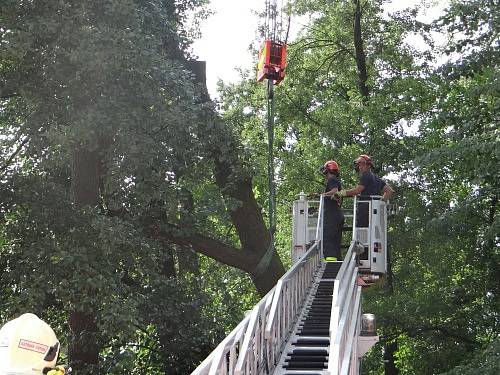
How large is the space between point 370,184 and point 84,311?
5010 mm

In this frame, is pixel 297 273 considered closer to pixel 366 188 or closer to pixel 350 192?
pixel 350 192

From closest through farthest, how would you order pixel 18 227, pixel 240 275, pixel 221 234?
pixel 18 227, pixel 221 234, pixel 240 275

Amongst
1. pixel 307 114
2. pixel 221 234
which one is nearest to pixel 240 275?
pixel 221 234

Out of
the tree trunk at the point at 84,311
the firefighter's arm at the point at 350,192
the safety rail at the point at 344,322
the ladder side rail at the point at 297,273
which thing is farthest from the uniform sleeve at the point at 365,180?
the tree trunk at the point at 84,311

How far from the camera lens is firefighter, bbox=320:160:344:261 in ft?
45.2

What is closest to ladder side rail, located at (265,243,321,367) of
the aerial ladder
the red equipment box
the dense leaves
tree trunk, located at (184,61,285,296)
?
the aerial ladder

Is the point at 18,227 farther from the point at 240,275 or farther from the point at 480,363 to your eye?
the point at 240,275

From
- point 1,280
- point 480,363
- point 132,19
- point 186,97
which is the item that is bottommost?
point 480,363

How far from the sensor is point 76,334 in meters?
15.6

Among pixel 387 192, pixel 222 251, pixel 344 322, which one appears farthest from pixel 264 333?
pixel 222 251

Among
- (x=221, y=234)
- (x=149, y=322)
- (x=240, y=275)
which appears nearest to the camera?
(x=149, y=322)

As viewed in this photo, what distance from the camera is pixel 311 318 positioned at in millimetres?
10977

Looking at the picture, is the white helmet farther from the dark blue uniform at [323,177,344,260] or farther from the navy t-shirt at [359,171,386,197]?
the navy t-shirt at [359,171,386,197]

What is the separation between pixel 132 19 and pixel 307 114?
11852 mm
